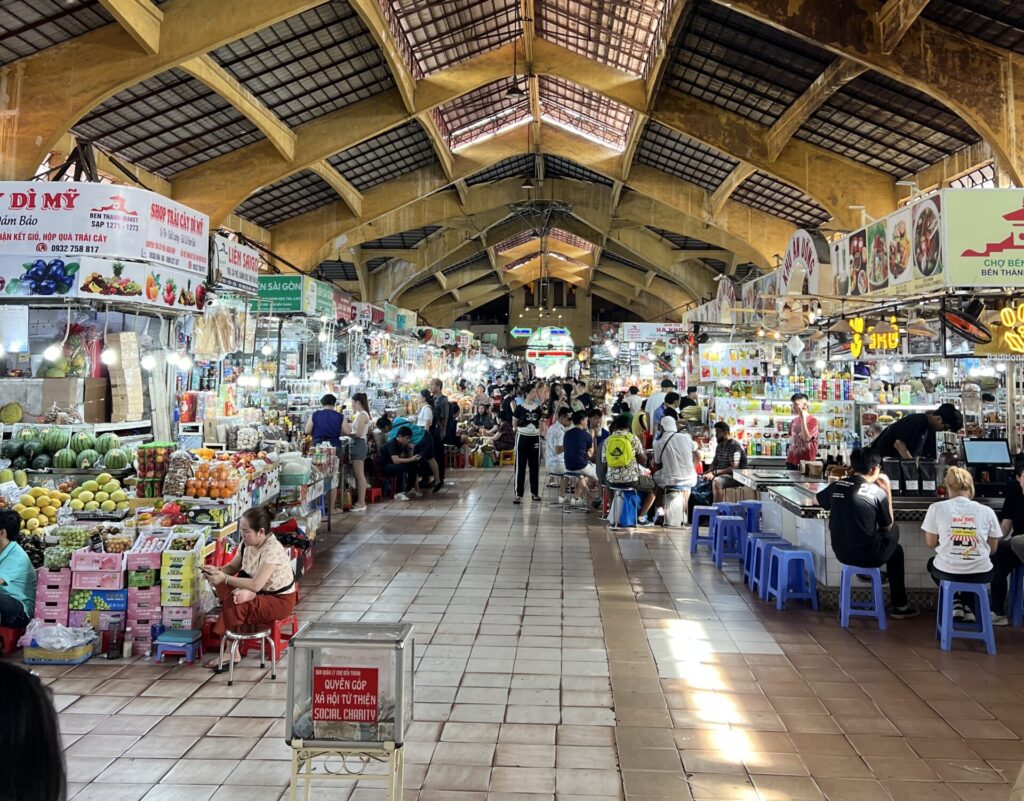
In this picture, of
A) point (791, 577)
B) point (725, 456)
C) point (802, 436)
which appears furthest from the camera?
point (802, 436)

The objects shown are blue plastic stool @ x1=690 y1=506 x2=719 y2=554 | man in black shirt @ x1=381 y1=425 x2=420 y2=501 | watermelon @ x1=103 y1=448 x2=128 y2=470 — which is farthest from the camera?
man in black shirt @ x1=381 y1=425 x2=420 y2=501

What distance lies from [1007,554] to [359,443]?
702cm

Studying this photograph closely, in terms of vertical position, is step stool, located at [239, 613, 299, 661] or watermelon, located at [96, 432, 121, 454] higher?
watermelon, located at [96, 432, 121, 454]

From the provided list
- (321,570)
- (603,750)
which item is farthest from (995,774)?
(321,570)

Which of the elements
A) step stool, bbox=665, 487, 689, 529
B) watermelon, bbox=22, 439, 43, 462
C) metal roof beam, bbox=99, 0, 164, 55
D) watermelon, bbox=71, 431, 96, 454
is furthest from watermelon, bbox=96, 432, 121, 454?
step stool, bbox=665, 487, 689, 529

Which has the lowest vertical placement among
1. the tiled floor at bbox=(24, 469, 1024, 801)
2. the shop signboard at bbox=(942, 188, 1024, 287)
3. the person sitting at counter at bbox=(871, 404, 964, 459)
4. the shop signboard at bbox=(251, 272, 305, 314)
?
the tiled floor at bbox=(24, 469, 1024, 801)

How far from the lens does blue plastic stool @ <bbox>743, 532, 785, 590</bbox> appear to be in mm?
6094

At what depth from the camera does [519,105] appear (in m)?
14.9

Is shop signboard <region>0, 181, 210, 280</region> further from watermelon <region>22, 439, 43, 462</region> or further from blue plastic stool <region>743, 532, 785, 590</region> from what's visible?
blue plastic stool <region>743, 532, 785, 590</region>

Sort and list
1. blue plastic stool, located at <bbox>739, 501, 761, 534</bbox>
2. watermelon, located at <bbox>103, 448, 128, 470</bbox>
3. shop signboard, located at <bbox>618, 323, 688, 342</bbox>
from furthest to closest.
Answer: shop signboard, located at <bbox>618, 323, 688, 342</bbox>, blue plastic stool, located at <bbox>739, 501, 761, 534</bbox>, watermelon, located at <bbox>103, 448, 128, 470</bbox>

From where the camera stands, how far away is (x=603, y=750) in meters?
3.41

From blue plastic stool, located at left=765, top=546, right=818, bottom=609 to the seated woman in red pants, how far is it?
3.34 metres

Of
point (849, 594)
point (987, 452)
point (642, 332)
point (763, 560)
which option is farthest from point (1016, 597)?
point (642, 332)

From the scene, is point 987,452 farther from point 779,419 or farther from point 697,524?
point 779,419
